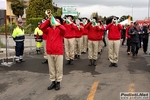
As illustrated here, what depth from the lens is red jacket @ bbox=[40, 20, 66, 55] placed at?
6.47m

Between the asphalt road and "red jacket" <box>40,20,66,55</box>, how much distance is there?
1098 mm

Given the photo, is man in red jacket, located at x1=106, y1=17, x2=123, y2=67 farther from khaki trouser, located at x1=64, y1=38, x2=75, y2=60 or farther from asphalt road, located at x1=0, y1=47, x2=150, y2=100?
khaki trouser, located at x1=64, y1=38, x2=75, y2=60

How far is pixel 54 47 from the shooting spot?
650cm

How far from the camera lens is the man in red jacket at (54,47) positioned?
648 cm

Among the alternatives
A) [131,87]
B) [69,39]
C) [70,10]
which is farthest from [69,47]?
[70,10]

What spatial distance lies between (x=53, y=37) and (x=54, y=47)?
0.27m

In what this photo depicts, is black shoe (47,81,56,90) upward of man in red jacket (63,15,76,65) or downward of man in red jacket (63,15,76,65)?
downward

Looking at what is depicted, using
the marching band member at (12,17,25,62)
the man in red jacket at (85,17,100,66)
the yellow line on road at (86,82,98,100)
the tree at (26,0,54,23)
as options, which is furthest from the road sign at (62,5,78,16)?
the tree at (26,0,54,23)

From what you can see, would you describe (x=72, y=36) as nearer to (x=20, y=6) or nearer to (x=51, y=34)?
(x=51, y=34)

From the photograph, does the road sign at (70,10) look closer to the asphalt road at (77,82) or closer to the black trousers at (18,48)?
the black trousers at (18,48)

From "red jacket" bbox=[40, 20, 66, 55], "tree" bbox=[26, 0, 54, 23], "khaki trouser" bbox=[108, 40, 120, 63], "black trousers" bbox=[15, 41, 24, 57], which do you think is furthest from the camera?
"tree" bbox=[26, 0, 54, 23]

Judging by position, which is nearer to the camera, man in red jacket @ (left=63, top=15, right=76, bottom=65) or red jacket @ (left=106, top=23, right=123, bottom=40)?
red jacket @ (left=106, top=23, right=123, bottom=40)

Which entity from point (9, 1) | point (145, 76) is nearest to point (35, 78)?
point (145, 76)

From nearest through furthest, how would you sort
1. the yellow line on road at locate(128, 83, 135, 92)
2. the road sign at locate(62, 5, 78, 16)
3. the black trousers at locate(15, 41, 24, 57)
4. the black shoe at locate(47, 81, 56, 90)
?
the yellow line on road at locate(128, 83, 135, 92)
the black shoe at locate(47, 81, 56, 90)
the black trousers at locate(15, 41, 24, 57)
the road sign at locate(62, 5, 78, 16)
